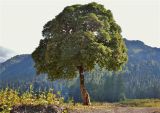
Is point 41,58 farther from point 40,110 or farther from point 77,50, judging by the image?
point 40,110

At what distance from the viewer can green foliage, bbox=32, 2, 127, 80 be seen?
46.6 meters

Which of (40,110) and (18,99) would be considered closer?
(40,110)

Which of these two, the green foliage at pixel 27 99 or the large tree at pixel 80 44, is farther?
the large tree at pixel 80 44

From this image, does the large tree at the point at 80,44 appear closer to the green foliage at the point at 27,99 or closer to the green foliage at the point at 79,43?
the green foliage at the point at 79,43

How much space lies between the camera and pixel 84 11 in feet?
174

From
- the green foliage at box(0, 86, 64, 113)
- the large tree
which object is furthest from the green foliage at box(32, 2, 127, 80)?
the green foliage at box(0, 86, 64, 113)

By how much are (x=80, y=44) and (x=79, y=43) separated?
16 centimetres

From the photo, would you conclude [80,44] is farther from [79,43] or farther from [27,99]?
[27,99]

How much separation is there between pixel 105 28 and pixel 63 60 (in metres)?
7.84

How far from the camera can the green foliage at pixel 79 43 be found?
46562mm

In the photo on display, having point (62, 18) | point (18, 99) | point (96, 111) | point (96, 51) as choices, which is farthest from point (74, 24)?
point (18, 99)

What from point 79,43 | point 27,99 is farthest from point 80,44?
point 27,99

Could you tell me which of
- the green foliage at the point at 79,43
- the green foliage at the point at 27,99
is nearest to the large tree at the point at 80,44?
the green foliage at the point at 79,43

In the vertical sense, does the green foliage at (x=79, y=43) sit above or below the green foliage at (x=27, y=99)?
above
